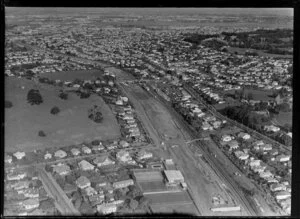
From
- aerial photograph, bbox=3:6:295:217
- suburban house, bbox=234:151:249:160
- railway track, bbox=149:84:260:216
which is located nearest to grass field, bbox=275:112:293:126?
aerial photograph, bbox=3:6:295:217

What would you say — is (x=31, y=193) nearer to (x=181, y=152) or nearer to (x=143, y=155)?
(x=143, y=155)

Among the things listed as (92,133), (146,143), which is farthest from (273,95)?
(92,133)

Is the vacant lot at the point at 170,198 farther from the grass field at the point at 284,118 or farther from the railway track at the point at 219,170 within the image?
the grass field at the point at 284,118

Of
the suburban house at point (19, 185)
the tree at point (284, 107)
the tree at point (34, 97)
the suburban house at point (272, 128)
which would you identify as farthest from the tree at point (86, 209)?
the tree at point (284, 107)

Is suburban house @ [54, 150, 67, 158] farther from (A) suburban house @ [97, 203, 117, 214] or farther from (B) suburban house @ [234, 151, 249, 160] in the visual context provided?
(B) suburban house @ [234, 151, 249, 160]

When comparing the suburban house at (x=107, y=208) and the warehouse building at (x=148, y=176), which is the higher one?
the warehouse building at (x=148, y=176)

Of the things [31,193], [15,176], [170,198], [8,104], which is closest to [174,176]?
[170,198]
